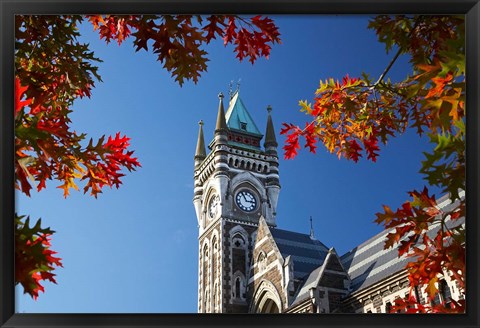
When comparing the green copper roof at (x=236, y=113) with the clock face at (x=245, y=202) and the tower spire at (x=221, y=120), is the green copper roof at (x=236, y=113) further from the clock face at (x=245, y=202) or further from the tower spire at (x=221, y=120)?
the clock face at (x=245, y=202)

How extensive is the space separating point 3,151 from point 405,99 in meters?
2.98

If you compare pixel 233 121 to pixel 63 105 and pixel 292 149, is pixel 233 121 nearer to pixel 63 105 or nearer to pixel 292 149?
pixel 292 149

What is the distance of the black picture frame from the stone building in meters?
0.31

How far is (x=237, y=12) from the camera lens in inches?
170

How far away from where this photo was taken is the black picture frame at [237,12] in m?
4.07

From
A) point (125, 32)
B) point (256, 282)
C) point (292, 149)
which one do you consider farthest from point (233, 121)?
point (256, 282)


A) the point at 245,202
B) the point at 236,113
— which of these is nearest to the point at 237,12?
the point at 236,113

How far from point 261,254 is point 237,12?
2186 cm

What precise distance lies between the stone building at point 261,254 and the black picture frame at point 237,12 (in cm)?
31

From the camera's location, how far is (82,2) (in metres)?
4.24

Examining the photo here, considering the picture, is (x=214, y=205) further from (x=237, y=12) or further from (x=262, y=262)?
(x=237, y=12)

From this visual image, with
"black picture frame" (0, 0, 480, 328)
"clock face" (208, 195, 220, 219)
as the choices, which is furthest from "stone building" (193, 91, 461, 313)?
"black picture frame" (0, 0, 480, 328)

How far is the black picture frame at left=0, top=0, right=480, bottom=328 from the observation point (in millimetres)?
4066

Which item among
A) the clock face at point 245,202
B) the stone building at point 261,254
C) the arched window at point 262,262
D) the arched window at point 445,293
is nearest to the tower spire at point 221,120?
the stone building at point 261,254
